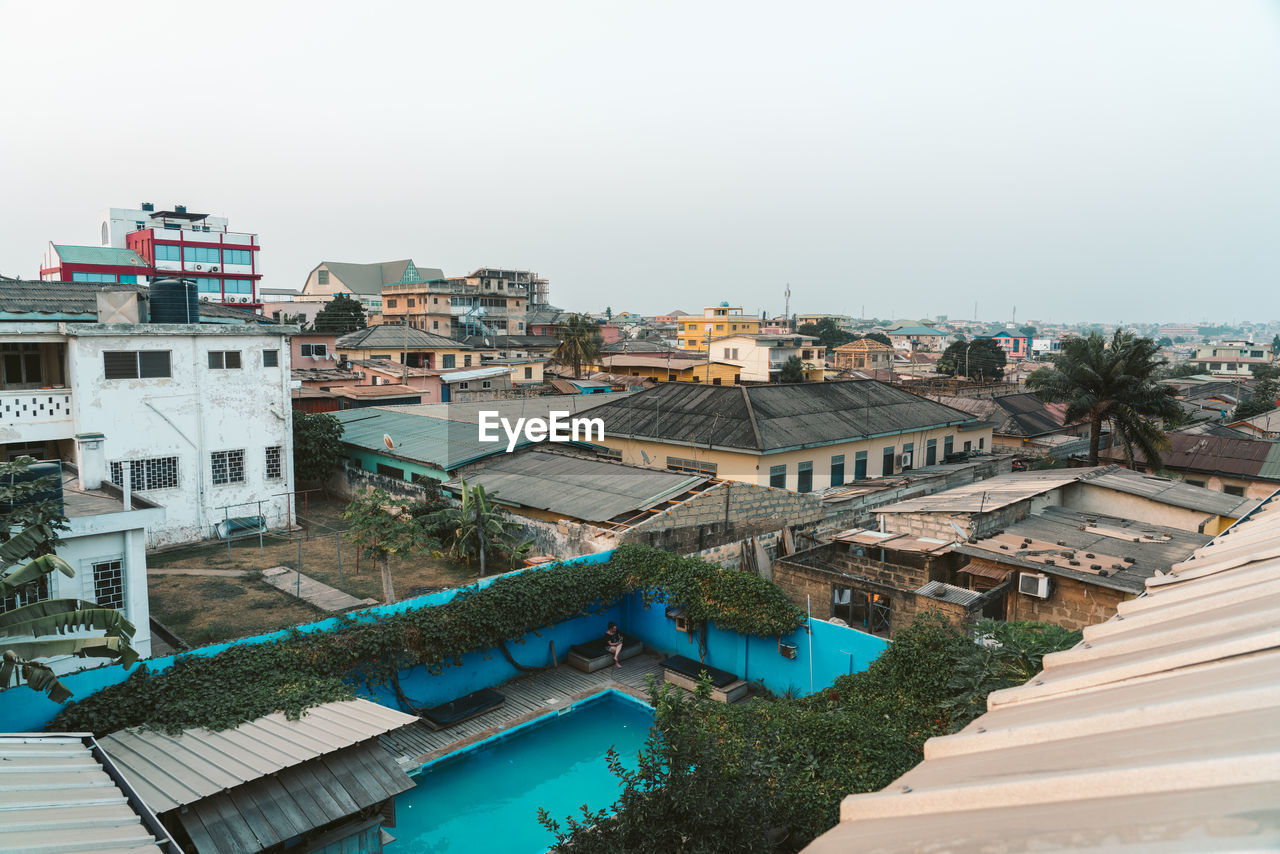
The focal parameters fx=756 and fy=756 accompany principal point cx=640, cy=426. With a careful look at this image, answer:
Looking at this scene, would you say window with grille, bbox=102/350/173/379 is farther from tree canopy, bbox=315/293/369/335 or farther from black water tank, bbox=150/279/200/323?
tree canopy, bbox=315/293/369/335

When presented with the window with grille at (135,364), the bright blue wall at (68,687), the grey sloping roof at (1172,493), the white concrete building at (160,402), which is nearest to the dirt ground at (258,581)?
the white concrete building at (160,402)

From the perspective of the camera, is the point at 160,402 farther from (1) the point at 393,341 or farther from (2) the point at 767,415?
(1) the point at 393,341

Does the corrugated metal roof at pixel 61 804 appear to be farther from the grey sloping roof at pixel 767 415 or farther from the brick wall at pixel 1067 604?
the grey sloping roof at pixel 767 415

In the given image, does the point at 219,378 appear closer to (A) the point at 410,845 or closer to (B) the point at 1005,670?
(A) the point at 410,845

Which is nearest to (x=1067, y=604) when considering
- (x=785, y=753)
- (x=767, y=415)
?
(x=785, y=753)

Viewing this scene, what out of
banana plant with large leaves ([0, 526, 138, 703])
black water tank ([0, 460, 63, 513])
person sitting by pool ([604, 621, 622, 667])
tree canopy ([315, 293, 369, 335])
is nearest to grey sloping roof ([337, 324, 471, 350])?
tree canopy ([315, 293, 369, 335])
